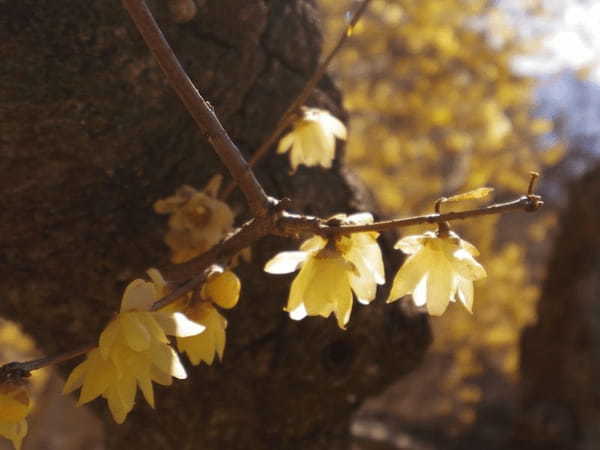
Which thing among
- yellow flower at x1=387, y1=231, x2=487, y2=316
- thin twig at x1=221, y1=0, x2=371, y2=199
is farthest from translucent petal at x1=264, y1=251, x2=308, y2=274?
thin twig at x1=221, y1=0, x2=371, y2=199

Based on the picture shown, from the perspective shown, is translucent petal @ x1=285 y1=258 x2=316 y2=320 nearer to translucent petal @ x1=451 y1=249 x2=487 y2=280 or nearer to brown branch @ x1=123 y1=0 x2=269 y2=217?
brown branch @ x1=123 y1=0 x2=269 y2=217

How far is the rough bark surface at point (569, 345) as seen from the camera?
136 inches

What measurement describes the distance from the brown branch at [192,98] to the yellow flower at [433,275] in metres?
0.23

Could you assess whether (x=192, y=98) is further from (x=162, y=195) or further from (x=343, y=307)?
(x=162, y=195)

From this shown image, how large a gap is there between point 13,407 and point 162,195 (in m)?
0.66

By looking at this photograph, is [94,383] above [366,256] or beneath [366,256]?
beneath

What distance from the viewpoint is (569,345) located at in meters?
3.66

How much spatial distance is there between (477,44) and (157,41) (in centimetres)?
471

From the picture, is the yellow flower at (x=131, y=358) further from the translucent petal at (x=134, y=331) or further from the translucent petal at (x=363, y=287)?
the translucent petal at (x=363, y=287)

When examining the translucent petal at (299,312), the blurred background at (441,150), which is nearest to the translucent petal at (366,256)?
the translucent petal at (299,312)

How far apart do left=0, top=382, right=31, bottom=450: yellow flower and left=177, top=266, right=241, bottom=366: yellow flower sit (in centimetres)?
24

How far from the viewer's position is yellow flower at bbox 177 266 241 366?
3.53 feet

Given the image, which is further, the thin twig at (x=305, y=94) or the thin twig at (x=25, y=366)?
the thin twig at (x=305, y=94)

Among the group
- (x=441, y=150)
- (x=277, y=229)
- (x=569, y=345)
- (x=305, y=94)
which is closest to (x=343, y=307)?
(x=277, y=229)
